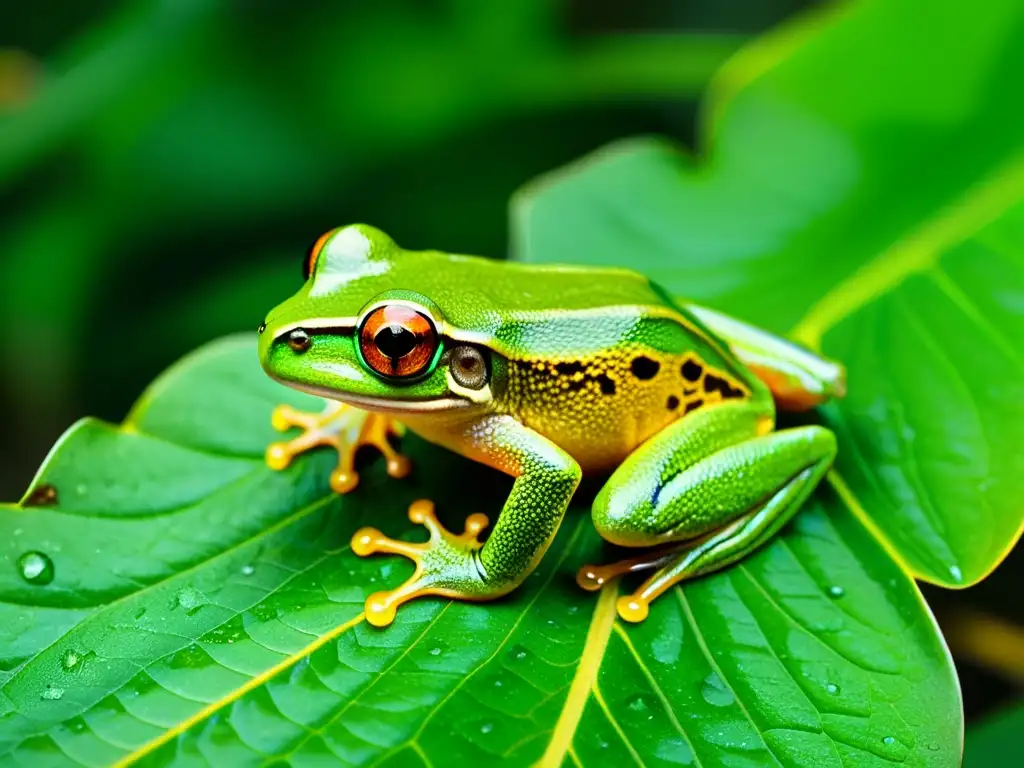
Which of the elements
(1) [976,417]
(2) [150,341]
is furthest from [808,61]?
(2) [150,341]

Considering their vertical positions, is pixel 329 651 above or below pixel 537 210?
below

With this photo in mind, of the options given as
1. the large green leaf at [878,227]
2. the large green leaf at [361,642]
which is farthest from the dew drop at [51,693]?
the large green leaf at [878,227]

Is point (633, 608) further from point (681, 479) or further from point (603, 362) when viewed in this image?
point (603, 362)

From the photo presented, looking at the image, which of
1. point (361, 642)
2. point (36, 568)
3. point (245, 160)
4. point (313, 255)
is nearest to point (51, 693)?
point (36, 568)

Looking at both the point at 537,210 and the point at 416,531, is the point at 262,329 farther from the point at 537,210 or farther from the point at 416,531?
the point at 537,210

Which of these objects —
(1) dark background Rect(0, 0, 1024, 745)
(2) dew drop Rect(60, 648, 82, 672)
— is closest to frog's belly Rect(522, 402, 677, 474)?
(2) dew drop Rect(60, 648, 82, 672)

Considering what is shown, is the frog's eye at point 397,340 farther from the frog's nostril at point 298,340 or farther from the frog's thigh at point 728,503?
the frog's thigh at point 728,503

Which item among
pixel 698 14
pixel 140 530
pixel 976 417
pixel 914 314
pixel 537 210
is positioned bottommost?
pixel 140 530
